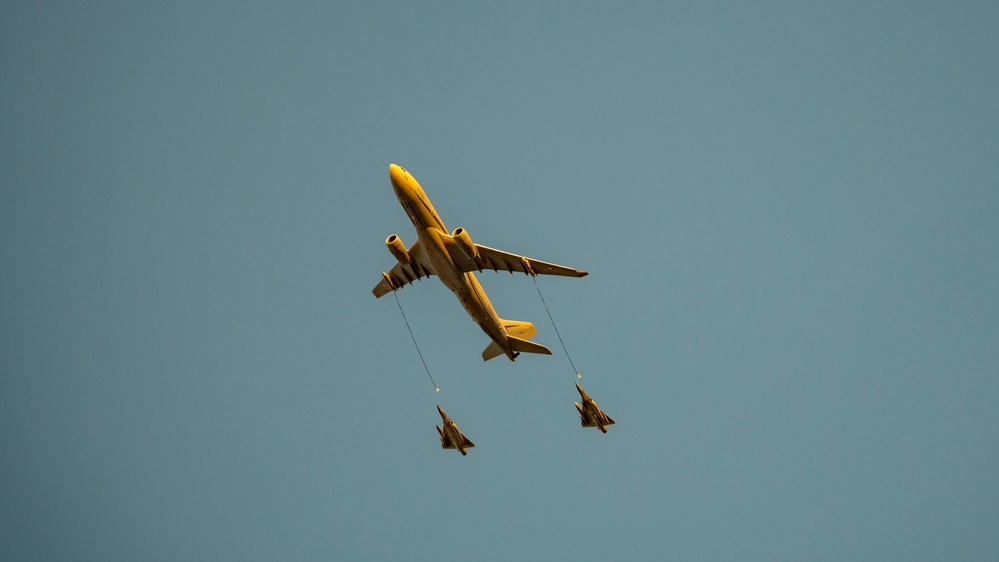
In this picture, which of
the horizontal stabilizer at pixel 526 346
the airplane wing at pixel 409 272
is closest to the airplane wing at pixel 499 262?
the airplane wing at pixel 409 272

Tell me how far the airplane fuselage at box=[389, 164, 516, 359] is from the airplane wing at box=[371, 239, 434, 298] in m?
0.92

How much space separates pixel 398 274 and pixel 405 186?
30.4ft

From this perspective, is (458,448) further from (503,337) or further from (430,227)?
(430,227)

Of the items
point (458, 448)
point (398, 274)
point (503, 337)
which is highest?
point (398, 274)

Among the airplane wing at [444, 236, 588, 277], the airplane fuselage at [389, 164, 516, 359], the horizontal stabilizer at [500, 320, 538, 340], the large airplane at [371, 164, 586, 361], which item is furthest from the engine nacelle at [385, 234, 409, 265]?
the horizontal stabilizer at [500, 320, 538, 340]

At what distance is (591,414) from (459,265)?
408 inches

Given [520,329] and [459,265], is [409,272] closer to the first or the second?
[459,265]

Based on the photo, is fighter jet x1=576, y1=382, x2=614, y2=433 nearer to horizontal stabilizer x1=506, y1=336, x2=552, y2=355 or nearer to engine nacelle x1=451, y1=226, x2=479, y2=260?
horizontal stabilizer x1=506, y1=336, x2=552, y2=355

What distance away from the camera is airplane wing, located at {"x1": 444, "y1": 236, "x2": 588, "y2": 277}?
189ft

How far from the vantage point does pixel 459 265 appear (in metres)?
58.4

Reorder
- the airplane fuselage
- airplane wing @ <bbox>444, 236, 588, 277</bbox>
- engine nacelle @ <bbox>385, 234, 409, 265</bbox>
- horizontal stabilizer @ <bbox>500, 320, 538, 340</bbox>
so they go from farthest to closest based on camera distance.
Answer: horizontal stabilizer @ <bbox>500, 320, 538, 340</bbox>
engine nacelle @ <bbox>385, 234, 409, 265</bbox>
airplane wing @ <bbox>444, 236, 588, 277</bbox>
the airplane fuselage

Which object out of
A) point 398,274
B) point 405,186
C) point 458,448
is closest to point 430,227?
point 405,186

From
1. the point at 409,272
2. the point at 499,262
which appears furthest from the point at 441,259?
the point at 409,272

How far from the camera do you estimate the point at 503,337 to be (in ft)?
202
